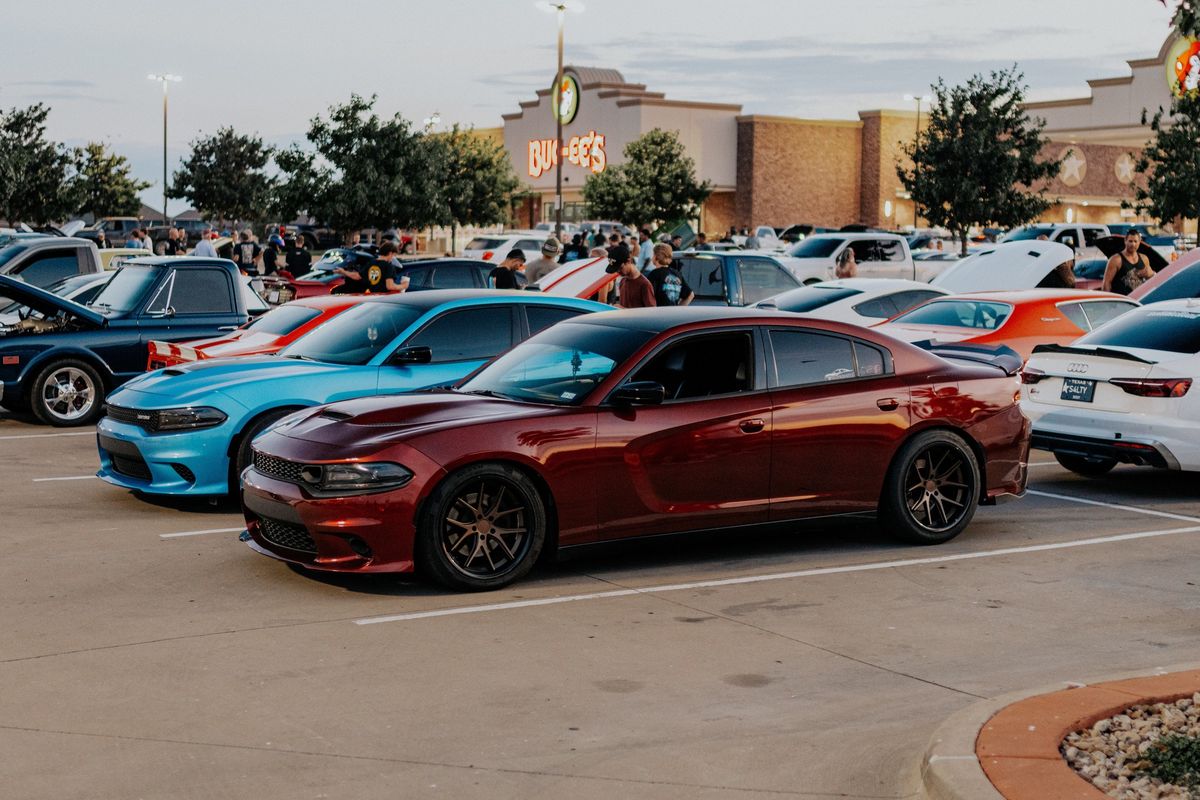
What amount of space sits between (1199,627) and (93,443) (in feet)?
34.3

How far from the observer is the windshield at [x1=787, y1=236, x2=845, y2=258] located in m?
33.2

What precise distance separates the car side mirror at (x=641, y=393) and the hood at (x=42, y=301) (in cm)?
885

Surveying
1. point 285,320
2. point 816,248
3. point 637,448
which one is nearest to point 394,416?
point 637,448

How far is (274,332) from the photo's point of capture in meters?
13.2

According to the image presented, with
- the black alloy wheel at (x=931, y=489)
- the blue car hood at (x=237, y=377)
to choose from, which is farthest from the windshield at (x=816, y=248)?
the black alloy wheel at (x=931, y=489)

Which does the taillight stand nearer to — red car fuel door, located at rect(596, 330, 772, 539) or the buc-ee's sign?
A: red car fuel door, located at rect(596, 330, 772, 539)

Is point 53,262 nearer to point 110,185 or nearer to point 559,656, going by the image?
point 559,656

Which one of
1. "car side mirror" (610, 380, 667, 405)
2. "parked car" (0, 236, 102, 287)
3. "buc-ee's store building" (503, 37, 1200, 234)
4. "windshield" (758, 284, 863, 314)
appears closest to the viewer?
"car side mirror" (610, 380, 667, 405)

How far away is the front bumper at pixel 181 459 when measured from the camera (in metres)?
10.5

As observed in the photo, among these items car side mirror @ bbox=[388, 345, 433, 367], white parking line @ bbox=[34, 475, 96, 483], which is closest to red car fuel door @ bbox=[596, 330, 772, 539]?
car side mirror @ bbox=[388, 345, 433, 367]

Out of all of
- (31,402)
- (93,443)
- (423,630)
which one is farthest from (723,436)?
(31,402)

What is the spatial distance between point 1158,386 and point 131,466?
7.52m

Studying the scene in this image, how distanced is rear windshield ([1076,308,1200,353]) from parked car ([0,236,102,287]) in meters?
15.2

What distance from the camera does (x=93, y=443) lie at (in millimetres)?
14570
